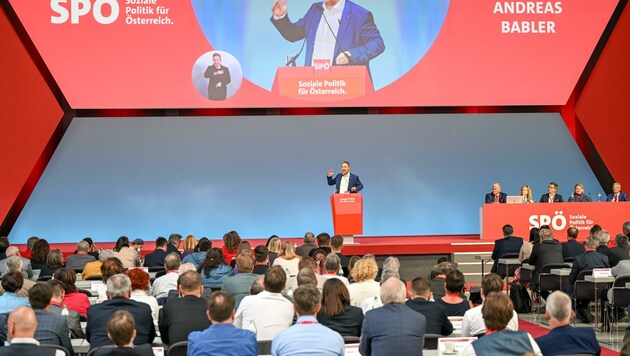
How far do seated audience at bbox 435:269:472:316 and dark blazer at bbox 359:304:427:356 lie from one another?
1.23m

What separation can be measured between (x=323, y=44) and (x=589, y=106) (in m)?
4.85

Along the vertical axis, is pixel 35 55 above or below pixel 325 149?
above

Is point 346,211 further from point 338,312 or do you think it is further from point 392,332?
point 392,332

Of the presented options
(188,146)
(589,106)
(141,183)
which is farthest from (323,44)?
(589,106)

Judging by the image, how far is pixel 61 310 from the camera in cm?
559

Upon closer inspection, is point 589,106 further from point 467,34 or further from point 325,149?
point 325,149

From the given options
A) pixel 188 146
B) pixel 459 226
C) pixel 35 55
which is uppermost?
pixel 35 55

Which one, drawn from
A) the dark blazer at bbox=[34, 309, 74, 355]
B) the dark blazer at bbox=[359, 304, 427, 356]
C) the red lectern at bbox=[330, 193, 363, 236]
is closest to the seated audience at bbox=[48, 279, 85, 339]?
the dark blazer at bbox=[34, 309, 74, 355]

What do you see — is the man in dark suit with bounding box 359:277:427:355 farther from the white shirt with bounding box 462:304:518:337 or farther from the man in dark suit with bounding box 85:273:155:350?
the man in dark suit with bounding box 85:273:155:350

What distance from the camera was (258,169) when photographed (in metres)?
14.8

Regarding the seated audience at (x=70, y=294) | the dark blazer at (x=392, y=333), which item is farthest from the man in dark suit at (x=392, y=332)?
the seated audience at (x=70, y=294)

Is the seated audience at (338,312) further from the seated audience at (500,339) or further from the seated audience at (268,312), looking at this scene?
the seated audience at (500,339)

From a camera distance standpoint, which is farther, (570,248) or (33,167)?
(33,167)

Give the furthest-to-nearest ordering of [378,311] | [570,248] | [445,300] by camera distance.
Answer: [570,248]
[445,300]
[378,311]
